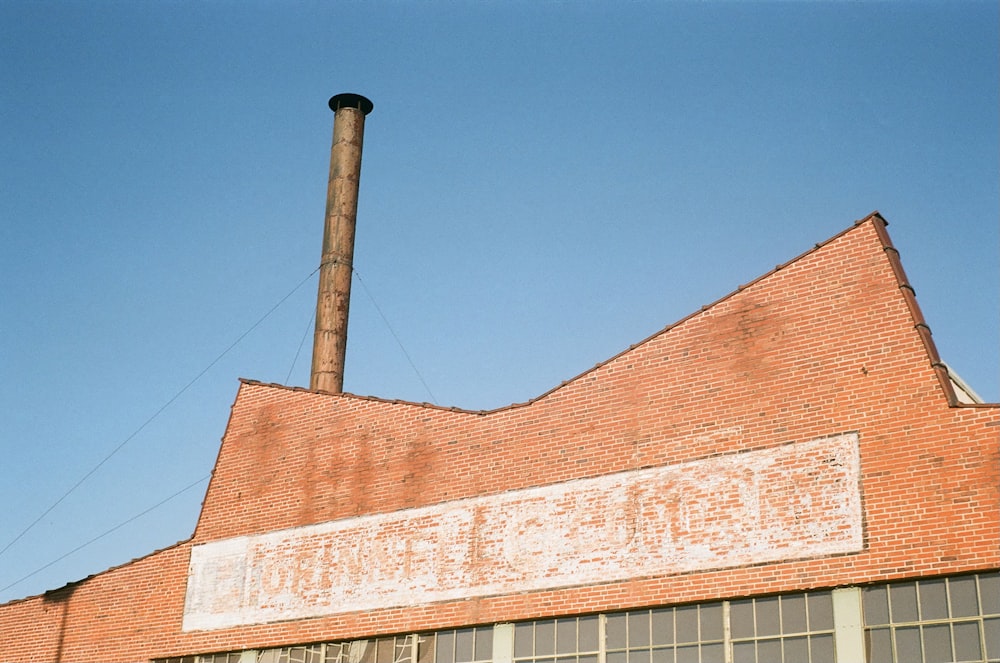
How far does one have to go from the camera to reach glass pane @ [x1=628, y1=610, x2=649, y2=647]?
51.3ft

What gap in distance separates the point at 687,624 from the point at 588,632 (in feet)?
4.74

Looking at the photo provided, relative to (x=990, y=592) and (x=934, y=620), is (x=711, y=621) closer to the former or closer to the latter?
(x=934, y=620)

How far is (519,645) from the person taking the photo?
655 inches

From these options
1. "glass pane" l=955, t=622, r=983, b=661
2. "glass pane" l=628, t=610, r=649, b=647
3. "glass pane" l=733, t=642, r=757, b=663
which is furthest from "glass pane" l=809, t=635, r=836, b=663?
"glass pane" l=628, t=610, r=649, b=647

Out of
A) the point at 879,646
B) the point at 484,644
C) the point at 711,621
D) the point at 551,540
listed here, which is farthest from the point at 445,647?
the point at 879,646

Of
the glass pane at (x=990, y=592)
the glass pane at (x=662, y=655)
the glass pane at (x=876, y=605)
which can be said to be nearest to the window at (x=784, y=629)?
the glass pane at (x=876, y=605)

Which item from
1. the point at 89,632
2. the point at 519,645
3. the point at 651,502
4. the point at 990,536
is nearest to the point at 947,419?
the point at 990,536

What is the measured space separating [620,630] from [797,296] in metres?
4.93

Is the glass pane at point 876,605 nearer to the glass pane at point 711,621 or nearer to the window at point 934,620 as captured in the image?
the window at point 934,620

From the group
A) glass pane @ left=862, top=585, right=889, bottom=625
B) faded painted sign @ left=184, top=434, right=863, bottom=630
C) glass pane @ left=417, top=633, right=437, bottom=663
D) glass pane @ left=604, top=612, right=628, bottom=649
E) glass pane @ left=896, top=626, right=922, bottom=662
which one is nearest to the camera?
glass pane @ left=896, top=626, right=922, bottom=662

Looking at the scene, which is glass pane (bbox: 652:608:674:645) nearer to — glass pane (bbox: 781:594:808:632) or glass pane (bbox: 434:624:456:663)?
glass pane (bbox: 781:594:808:632)

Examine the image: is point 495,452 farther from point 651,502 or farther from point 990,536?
point 990,536

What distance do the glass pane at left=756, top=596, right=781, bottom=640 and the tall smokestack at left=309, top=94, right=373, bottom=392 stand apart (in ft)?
38.5

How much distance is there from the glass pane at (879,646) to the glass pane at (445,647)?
5930 mm
